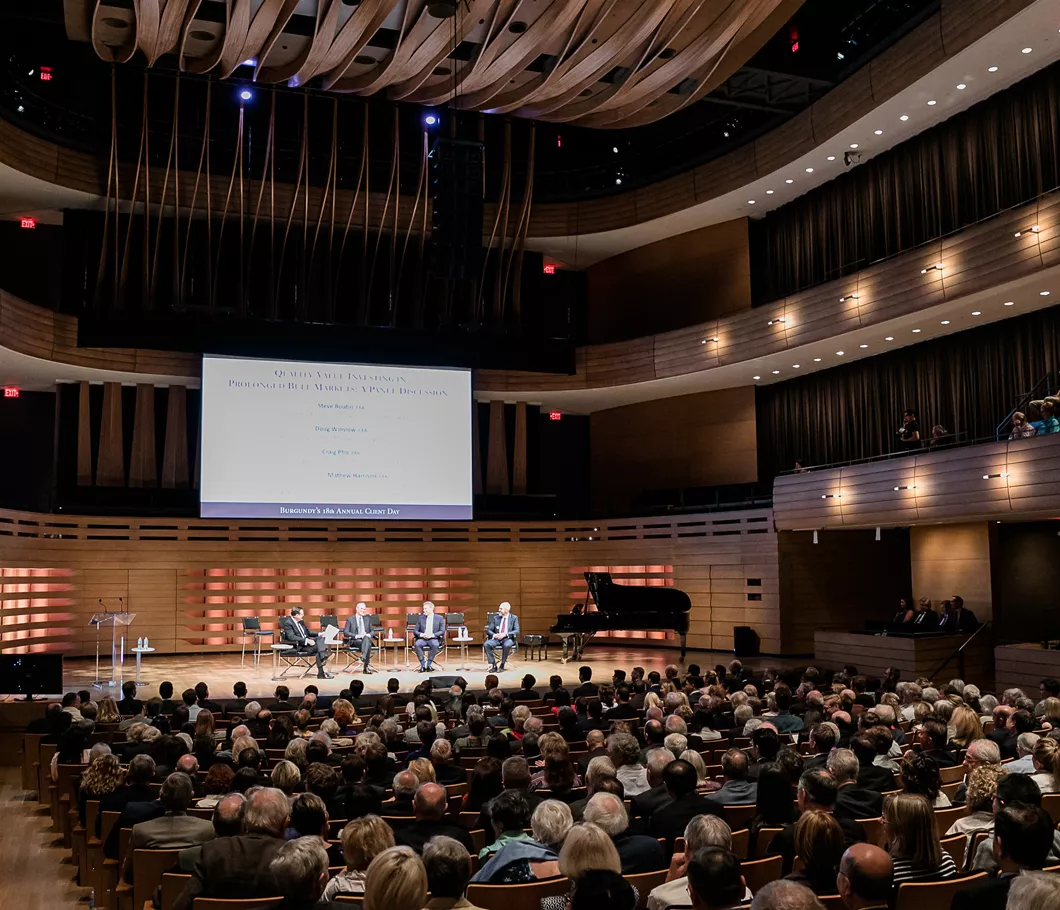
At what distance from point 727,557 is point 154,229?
42.7ft

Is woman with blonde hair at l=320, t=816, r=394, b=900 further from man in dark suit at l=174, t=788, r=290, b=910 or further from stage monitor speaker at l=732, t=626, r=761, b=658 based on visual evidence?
stage monitor speaker at l=732, t=626, r=761, b=658

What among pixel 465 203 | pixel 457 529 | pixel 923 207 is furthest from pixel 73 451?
pixel 923 207

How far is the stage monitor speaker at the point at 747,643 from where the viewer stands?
63.3 ft

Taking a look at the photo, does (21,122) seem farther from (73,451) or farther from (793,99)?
(793,99)

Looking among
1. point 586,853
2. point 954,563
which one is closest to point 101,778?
point 586,853

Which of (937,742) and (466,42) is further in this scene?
(466,42)

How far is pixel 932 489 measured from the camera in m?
15.3

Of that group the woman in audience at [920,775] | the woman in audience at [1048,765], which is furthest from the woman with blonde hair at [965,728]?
the woman in audience at [920,775]

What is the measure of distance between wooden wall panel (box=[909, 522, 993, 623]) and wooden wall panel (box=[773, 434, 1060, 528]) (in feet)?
5.72

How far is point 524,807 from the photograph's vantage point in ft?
14.6

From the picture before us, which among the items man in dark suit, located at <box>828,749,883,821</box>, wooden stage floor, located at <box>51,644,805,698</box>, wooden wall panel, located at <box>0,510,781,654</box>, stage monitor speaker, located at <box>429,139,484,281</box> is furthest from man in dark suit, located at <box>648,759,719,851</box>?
wooden wall panel, located at <box>0,510,781,654</box>

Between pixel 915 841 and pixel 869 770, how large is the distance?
6.72 ft

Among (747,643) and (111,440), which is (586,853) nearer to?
(747,643)

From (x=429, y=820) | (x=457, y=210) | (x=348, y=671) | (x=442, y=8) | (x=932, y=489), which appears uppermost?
(x=442, y=8)
